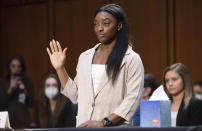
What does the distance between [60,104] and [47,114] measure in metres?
0.23

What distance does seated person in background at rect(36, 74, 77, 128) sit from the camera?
5.66 m

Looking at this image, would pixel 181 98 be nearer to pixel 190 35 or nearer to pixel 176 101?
pixel 176 101

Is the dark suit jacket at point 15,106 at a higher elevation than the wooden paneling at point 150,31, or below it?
below

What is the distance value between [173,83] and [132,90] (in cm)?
191

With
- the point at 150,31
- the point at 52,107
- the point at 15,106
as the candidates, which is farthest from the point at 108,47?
the point at 150,31

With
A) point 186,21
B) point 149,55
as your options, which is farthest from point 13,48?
point 186,21

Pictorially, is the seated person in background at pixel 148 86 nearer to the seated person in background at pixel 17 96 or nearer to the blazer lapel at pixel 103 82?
the seated person in background at pixel 17 96

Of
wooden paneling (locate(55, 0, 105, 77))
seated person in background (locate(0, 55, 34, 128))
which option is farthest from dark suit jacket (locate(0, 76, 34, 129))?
wooden paneling (locate(55, 0, 105, 77))

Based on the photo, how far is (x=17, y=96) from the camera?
620 centimetres

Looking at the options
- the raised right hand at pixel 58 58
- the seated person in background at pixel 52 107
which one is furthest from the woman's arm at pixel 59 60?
the seated person in background at pixel 52 107

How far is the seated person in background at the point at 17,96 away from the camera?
611 cm

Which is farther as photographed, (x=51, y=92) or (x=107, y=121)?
(x=51, y=92)

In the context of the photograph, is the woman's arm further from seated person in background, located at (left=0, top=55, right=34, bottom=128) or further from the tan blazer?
seated person in background, located at (left=0, top=55, right=34, bottom=128)

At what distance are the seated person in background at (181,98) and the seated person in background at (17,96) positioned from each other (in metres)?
2.26
